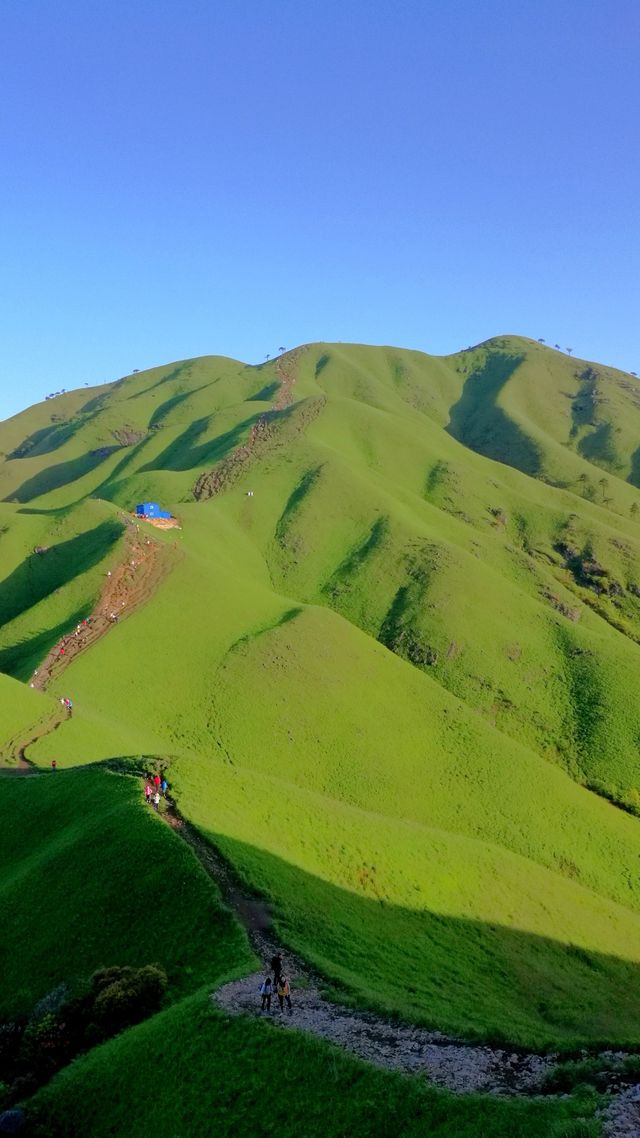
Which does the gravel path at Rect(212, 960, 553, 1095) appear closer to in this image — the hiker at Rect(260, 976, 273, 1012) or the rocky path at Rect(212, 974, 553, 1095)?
the rocky path at Rect(212, 974, 553, 1095)

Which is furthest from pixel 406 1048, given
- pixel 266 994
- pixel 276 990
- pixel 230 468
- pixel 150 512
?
pixel 230 468

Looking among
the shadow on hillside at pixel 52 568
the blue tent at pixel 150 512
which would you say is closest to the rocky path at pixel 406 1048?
the shadow on hillside at pixel 52 568

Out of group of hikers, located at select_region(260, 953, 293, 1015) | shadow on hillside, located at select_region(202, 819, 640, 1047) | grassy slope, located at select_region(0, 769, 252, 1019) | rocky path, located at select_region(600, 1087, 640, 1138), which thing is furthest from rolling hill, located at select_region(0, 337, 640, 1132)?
rocky path, located at select_region(600, 1087, 640, 1138)

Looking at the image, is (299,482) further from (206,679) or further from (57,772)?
(57,772)

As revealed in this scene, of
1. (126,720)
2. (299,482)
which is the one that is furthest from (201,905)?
(299,482)

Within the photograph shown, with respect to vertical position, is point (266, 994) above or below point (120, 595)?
below

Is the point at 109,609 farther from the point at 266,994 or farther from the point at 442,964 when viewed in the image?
the point at 266,994
